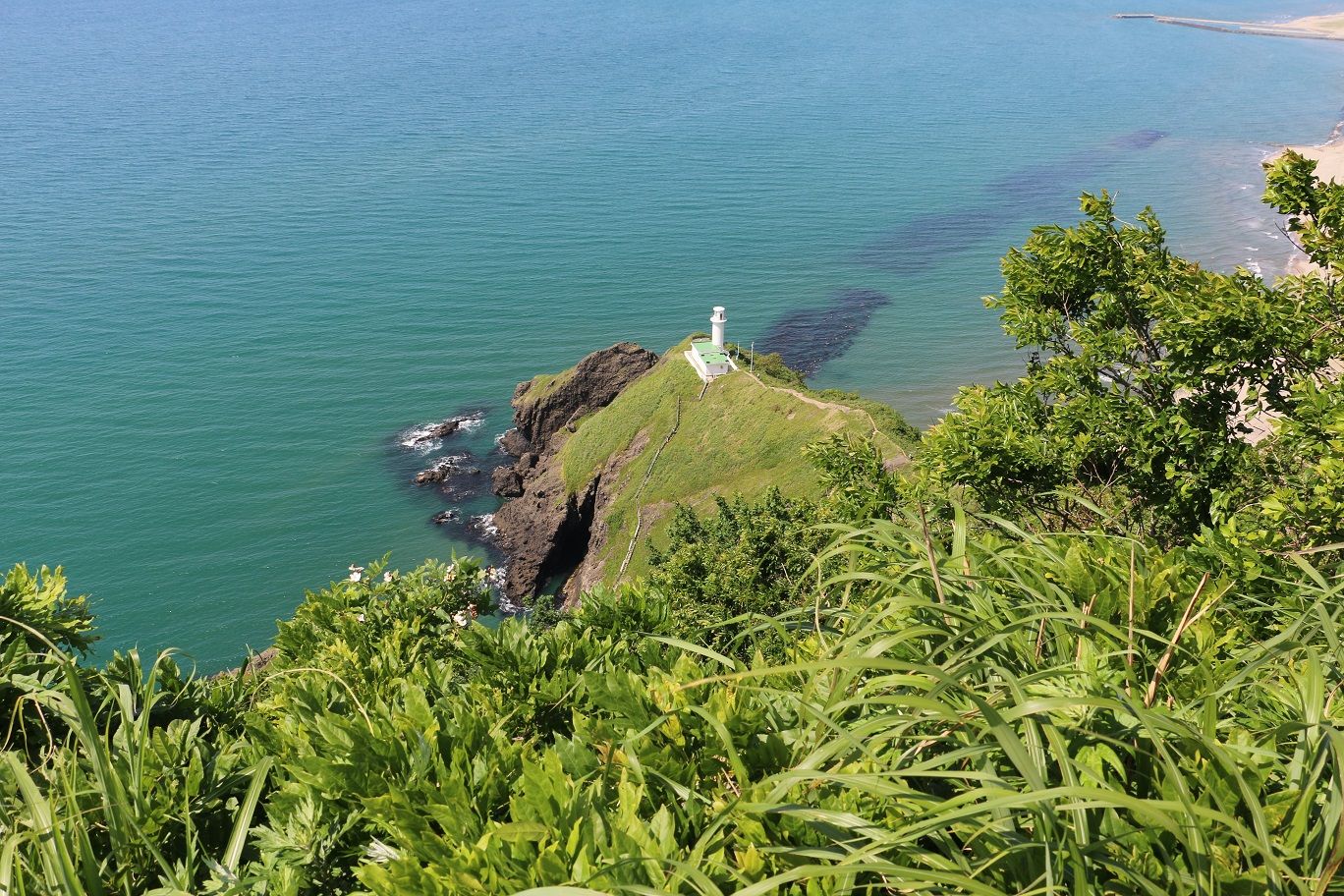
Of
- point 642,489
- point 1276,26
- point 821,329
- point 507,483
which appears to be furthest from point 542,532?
point 1276,26

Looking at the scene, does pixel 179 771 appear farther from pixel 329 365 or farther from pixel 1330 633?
pixel 329 365

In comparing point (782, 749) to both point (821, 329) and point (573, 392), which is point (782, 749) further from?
point (821, 329)

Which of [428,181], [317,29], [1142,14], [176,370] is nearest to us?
[176,370]

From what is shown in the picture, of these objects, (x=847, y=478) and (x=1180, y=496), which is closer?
(x=1180, y=496)

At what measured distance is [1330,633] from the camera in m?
4.11

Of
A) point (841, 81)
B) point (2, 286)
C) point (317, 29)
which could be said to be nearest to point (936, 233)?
point (841, 81)

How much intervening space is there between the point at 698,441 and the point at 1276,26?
187 metres

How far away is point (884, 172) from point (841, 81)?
42.0 meters

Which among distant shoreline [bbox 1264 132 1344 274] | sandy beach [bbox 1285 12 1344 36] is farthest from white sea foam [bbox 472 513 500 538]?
sandy beach [bbox 1285 12 1344 36]

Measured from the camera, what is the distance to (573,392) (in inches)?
2285

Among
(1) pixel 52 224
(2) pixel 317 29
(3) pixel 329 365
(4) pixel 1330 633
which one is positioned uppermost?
(2) pixel 317 29

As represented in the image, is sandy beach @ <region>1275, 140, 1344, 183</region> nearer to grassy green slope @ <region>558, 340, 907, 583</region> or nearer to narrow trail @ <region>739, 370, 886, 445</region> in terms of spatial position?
narrow trail @ <region>739, 370, 886, 445</region>

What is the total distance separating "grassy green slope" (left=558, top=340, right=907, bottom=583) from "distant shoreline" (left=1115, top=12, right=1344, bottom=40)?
169531mm

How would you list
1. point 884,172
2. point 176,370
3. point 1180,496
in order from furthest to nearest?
A: point 884,172 → point 176,370 → point 1180,496
